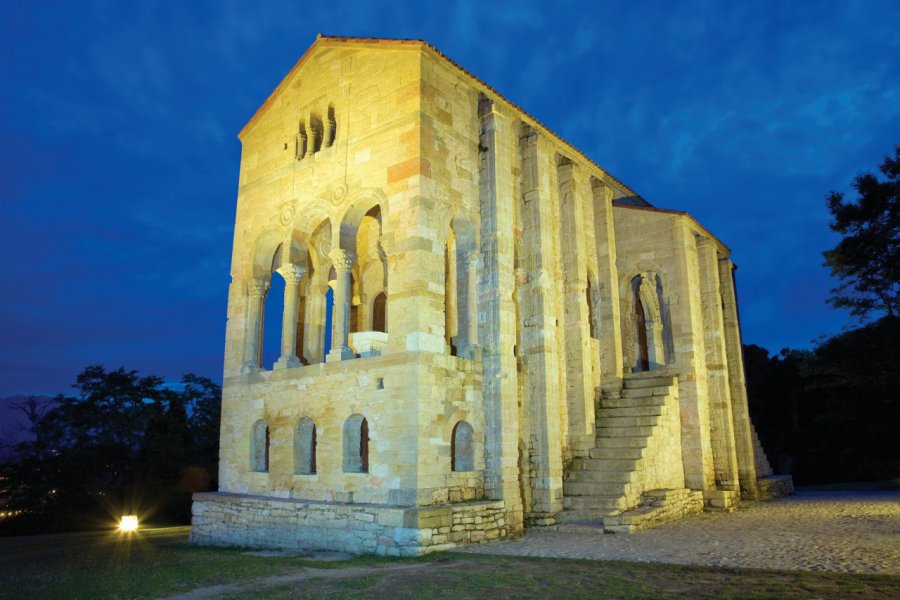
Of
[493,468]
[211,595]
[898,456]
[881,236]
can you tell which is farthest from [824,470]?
[211,595]

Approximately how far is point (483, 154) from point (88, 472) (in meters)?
20.6

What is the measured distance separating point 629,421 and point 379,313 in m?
7.48

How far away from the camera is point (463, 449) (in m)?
12.8

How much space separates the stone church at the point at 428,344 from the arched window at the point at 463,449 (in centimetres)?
5

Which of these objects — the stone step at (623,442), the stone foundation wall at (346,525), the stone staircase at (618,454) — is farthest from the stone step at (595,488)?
the stone foundation wall at (346,525)

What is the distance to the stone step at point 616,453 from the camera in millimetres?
14984

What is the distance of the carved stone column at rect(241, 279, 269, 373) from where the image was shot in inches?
625

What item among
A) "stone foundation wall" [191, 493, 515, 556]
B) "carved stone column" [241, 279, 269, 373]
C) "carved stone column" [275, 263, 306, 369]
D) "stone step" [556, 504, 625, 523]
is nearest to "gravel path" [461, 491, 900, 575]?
"stone foundation wall" [191, 493, 515, 556]

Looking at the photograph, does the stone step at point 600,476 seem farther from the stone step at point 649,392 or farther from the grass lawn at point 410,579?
the grass lawn at point 410,579

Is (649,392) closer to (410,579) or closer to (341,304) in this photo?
(341,304)

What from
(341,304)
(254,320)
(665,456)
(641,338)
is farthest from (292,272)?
(641,338)

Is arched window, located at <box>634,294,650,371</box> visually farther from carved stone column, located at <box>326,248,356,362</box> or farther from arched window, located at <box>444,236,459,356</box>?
carved stone column, located at <box>326,248,356,362</box>

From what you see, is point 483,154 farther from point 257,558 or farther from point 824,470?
point 824,470

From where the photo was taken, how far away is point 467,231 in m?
13.8
